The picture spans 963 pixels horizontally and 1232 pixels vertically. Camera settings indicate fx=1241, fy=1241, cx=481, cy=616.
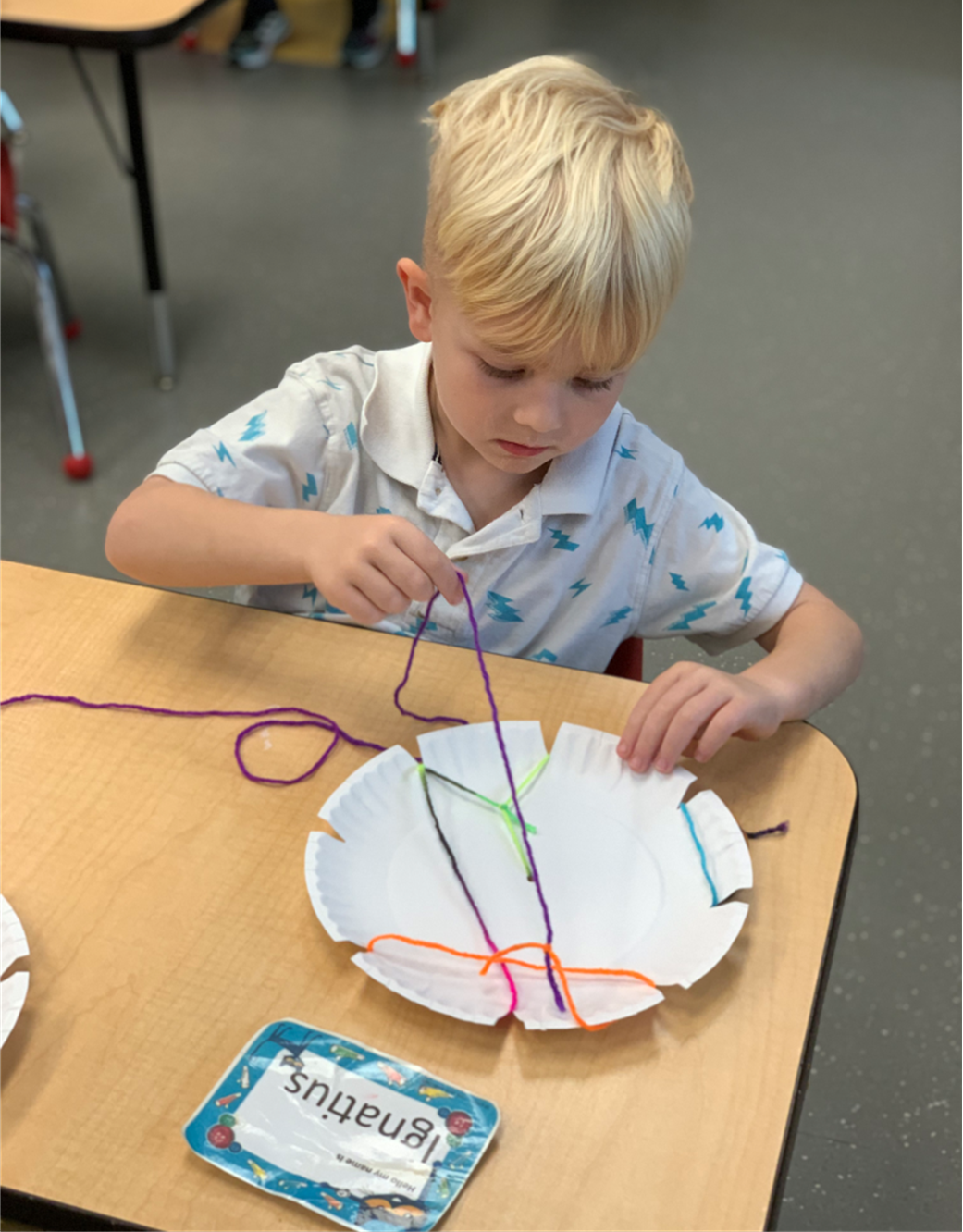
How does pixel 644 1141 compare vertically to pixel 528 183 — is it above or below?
below

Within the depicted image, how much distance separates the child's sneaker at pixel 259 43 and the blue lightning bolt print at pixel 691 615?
9.06 feet

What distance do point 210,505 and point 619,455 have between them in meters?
0.30

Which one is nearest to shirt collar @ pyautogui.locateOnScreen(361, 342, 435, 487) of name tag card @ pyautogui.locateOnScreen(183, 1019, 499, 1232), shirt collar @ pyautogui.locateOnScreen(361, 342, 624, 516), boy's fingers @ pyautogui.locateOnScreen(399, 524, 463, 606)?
shirt collar @ pyautogui.locateOnScreen(361, 342, 624, 516)

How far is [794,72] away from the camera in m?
3.37

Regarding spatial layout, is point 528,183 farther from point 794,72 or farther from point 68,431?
point 794,72

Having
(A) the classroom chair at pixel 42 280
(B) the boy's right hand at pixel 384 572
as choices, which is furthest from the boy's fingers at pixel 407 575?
(A) the classroom chair at pixel 42 280

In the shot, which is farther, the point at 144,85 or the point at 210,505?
the point at 144,85

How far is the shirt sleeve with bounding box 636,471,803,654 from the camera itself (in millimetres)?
941

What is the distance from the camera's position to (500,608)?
38.5 inches

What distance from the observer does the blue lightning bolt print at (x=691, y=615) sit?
96 cm

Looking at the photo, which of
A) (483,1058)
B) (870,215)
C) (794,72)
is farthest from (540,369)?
(794,72)

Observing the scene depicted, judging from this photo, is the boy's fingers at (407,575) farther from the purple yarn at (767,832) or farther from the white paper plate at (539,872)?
the purple yarn at (767,832)

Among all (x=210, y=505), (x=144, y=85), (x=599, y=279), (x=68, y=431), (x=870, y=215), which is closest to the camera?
(x=599, y=279)

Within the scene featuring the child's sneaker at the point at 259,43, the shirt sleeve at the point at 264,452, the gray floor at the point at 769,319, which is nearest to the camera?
the shirt sleeve at the point at 264,452
